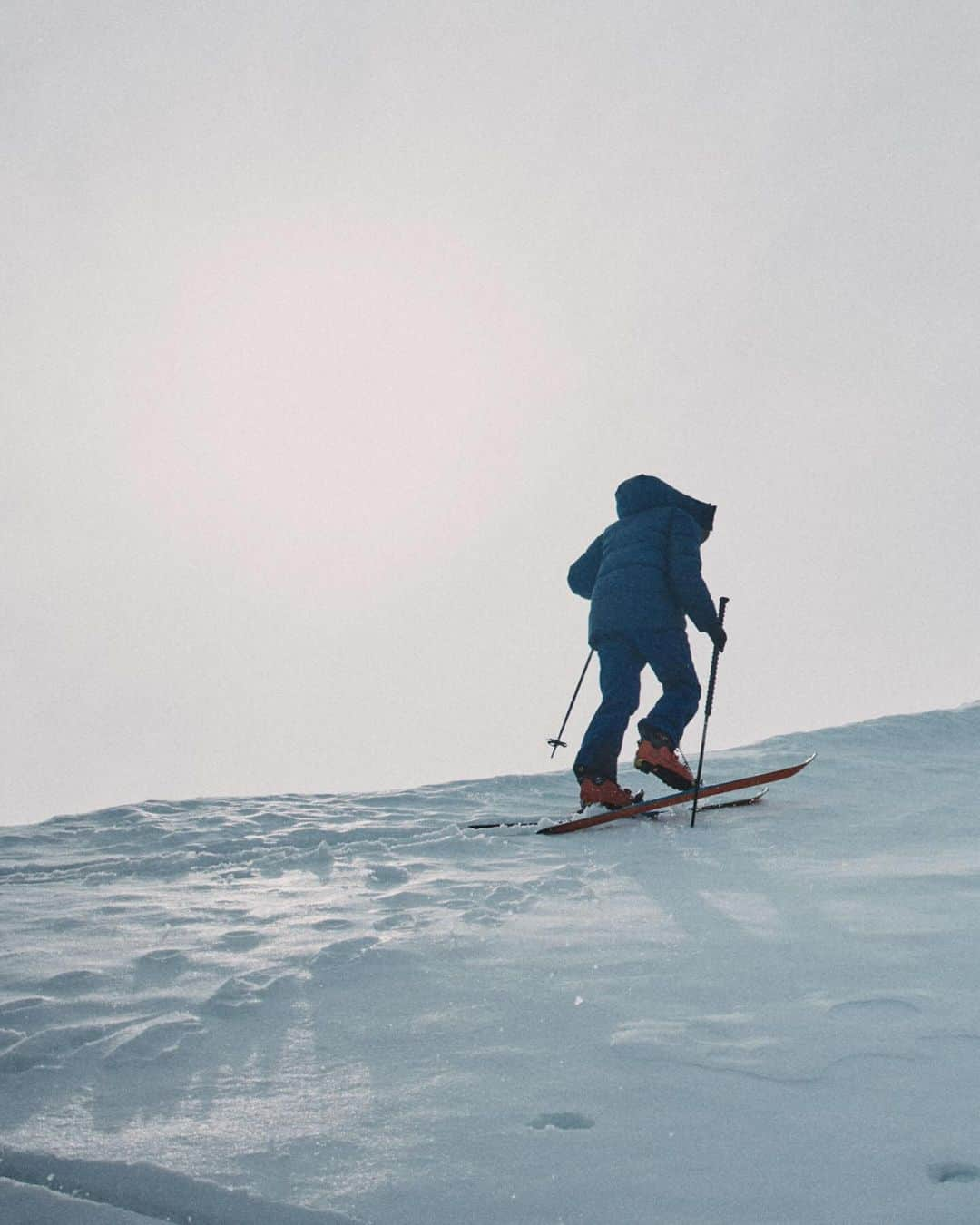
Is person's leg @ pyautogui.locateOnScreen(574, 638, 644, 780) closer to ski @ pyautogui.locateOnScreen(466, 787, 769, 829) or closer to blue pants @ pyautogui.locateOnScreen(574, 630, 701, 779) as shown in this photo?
blue pants @ pyautogui.locateOnScreen(574, 630, 701, 779)

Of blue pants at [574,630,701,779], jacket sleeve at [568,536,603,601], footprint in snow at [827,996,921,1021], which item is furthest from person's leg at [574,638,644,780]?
footprint in snow at [827,996,921,1021]

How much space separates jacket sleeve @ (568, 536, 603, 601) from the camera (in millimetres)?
6773

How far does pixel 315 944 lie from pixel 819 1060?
1618 millimetres

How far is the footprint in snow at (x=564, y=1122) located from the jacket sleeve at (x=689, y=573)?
436 centimetres

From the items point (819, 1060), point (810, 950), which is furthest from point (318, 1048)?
point (810, 950)

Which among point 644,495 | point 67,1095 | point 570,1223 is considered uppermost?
point 644,495

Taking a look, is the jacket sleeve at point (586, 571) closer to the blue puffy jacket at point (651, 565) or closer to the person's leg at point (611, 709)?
the blue puffy jacket at point (651, 565)

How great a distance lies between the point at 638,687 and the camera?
236 inches

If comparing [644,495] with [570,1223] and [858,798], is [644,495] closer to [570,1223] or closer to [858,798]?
[858,798]

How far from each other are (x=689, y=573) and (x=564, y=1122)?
457 cm

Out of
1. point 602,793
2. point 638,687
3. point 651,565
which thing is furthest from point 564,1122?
point 651,565

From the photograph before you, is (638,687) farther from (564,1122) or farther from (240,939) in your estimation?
(564,1122)

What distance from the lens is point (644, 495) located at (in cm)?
651

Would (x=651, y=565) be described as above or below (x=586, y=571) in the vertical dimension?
below
